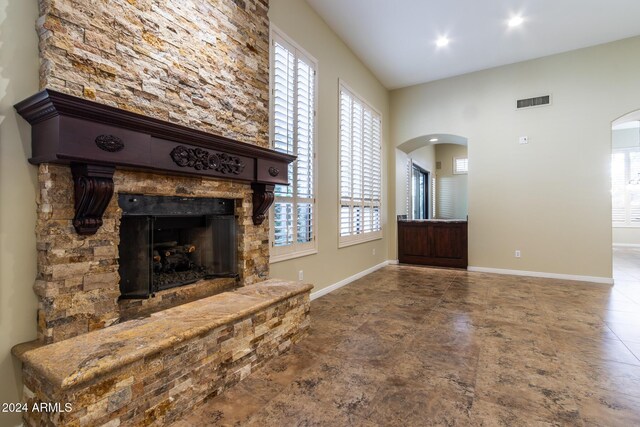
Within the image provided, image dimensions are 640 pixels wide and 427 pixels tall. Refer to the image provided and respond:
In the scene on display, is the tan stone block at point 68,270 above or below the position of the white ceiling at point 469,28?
below

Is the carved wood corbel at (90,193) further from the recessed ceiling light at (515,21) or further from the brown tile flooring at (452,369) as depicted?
the recessed ceiling light at (515,21)

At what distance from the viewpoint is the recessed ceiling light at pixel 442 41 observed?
4.55 metres

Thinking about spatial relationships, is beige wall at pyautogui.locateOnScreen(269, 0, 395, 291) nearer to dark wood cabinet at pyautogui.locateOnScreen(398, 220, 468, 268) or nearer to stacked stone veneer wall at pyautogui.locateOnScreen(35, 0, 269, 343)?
stacked stone veneer wall at pyautogui.locateOnScreen(35, 0, 269, 343)

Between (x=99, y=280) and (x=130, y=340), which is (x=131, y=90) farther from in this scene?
(x=130, y=340)

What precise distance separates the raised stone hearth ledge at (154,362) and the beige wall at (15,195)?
3.9 inches

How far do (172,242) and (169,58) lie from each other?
4.64 feet

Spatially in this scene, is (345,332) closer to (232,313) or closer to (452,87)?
(232,313)

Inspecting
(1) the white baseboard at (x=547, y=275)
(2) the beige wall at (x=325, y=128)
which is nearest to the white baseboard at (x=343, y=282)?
(2) the beige wall at (x=325, y=128)

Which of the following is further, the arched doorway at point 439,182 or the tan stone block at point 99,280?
the arched doorway at point 439,182

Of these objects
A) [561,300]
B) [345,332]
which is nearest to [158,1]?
[345,332]

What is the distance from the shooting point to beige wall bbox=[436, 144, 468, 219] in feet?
32.8

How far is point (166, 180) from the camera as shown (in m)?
2.13

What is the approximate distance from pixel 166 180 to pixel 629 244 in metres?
12.2

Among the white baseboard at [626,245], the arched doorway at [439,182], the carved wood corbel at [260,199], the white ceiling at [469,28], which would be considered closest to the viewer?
the carved wood corbel at [260,199]
